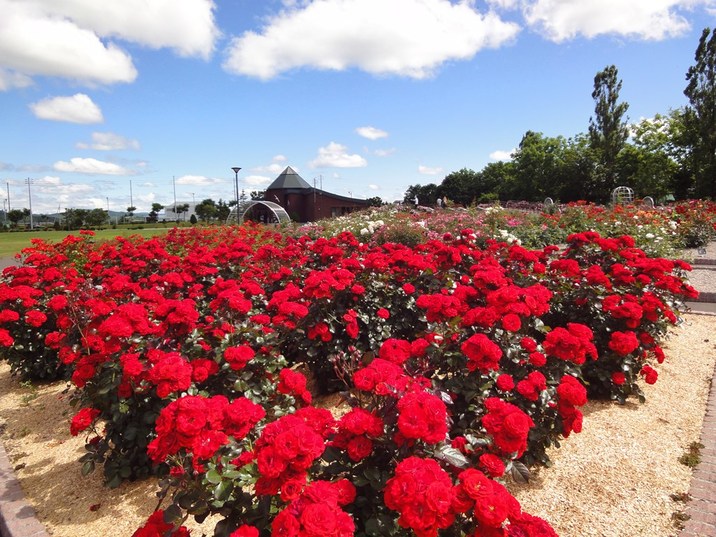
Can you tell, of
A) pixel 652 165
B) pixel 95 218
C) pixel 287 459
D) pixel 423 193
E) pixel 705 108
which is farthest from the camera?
pixel 423 193

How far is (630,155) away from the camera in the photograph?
3381cm

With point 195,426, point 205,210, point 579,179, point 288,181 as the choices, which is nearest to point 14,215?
point 205,210

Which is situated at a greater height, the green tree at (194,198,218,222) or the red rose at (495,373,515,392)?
the green tree at (194,198,218,222)

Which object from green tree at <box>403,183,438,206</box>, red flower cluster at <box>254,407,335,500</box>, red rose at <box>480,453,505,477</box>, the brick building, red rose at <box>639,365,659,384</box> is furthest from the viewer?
green tree at <box>403,183,438,206</box>

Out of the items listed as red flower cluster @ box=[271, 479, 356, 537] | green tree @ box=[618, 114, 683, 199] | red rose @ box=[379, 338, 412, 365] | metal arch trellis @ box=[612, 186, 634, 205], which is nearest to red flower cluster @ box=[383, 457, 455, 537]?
red flower cluster @ box=[271, 479, 356, 537]

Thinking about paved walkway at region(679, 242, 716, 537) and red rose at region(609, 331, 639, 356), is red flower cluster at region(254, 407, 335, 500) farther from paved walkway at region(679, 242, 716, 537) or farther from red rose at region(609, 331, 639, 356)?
red rose at region(609, 331, 639, 356)

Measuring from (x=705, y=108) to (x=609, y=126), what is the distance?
8583 mm

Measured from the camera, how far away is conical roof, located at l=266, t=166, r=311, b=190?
4775cm

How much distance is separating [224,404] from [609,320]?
11.8ft

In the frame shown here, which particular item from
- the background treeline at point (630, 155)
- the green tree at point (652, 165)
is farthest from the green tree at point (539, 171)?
the green tree at point (652, 165)

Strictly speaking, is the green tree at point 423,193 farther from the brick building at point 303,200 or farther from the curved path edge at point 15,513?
the curved path edge at point 15,513

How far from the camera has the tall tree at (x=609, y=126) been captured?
3400 cm

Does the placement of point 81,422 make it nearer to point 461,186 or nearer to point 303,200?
point 303,200

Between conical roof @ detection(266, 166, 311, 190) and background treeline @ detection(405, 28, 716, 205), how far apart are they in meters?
22.4
